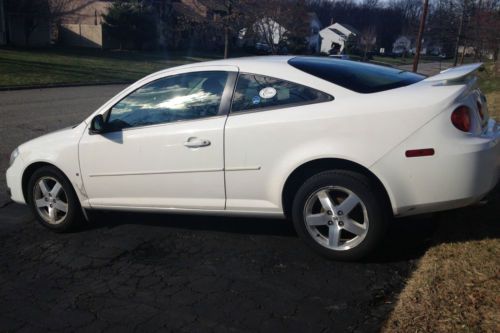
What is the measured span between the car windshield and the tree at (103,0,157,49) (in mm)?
42963

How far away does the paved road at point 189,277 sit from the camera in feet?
10.8

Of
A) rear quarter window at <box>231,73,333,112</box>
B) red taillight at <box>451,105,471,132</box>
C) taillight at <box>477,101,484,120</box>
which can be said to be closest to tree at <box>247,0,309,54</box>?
rear quarter window at <box>231,73,333,112</box>

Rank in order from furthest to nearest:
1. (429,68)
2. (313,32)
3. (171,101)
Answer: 1. (313,32)
2. (429,68)
3. (171,101)

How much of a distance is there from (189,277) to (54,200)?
6.05ft

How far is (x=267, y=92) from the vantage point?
13.6 ft

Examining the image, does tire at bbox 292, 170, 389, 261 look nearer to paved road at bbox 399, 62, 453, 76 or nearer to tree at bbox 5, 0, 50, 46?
paved road at bbox 399, 62, 453, 76

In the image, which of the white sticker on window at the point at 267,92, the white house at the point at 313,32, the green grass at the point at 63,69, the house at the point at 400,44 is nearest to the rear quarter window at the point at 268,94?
the white sticker on window at the point at 267,92

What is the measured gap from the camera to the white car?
3631mm

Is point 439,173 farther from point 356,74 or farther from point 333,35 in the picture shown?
point 333,35

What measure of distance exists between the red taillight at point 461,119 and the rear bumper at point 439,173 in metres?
0.07

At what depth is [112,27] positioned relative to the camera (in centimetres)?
4484

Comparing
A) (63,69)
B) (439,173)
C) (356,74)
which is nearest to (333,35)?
(63,69)

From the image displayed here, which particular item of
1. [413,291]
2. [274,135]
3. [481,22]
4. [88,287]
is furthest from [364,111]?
[481,22]

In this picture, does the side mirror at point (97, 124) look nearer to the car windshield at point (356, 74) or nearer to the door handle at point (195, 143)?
the door handle at point (195, 143)
